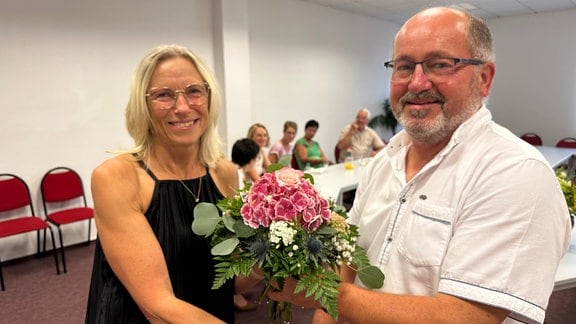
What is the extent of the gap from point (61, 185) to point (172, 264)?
154 inches

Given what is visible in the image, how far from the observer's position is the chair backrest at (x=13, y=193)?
4.22 meters

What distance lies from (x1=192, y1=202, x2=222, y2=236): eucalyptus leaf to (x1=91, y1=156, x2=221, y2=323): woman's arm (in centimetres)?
17

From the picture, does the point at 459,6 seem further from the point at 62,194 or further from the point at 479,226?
the point at 479,226

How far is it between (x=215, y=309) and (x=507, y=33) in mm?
10363

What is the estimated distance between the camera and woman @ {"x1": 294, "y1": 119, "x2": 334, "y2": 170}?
6.11 m

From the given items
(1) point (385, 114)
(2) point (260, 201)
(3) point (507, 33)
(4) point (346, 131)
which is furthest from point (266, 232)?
(3) point (507, 33)

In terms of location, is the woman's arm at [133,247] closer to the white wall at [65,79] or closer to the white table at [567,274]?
the white table at [567,274]

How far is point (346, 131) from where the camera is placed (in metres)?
6.80

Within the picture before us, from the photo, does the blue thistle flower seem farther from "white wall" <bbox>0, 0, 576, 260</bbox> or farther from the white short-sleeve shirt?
"white wall" <bbox>0, 0, 576, 260</bbox>

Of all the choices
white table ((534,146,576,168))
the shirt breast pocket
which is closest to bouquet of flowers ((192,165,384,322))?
the shirt breast pocket

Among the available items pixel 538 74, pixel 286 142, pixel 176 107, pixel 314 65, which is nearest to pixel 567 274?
pixel 176 107

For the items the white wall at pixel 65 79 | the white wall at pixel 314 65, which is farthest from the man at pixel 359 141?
the white wall at pixel 65 79

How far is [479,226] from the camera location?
111 cm

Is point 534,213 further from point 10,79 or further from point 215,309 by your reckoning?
point 10,79
